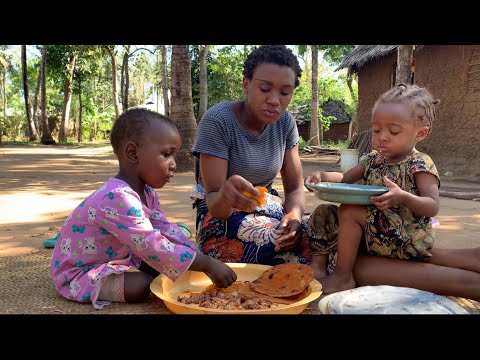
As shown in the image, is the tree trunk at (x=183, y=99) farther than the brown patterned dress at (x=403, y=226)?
Yes

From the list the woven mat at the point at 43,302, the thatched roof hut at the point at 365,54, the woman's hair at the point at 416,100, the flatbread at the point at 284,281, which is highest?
the thatched roof hut at the point at 365,54

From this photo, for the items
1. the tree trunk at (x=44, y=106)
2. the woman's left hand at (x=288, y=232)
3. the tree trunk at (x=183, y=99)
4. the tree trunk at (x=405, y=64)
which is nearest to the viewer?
the woman's left hand at (x=288, y=232)

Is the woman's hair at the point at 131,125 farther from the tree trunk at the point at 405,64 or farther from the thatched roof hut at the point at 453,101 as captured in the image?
the thatched roof hut at the point at 453,101

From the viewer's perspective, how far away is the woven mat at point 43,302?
1989 millimetres

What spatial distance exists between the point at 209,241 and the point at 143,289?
21.3 inches

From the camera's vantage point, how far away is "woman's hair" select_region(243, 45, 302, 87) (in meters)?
2.39

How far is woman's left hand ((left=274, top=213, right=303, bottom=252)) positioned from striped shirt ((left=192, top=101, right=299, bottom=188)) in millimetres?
348

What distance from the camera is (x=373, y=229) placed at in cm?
220

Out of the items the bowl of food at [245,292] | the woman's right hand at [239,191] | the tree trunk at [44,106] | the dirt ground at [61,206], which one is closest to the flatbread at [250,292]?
the bowl of food at [245,292]

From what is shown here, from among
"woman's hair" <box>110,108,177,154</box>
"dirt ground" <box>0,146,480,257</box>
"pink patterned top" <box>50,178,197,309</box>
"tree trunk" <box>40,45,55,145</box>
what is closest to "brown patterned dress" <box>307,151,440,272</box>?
"pink patterned top" <box>50,178,197,309</box>

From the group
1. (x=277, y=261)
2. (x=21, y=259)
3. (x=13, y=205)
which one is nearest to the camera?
(x=277, y=261)

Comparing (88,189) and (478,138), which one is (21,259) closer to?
(88,189)

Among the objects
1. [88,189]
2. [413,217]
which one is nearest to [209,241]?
[413,217]

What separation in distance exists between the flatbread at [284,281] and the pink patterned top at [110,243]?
37 centimetres
